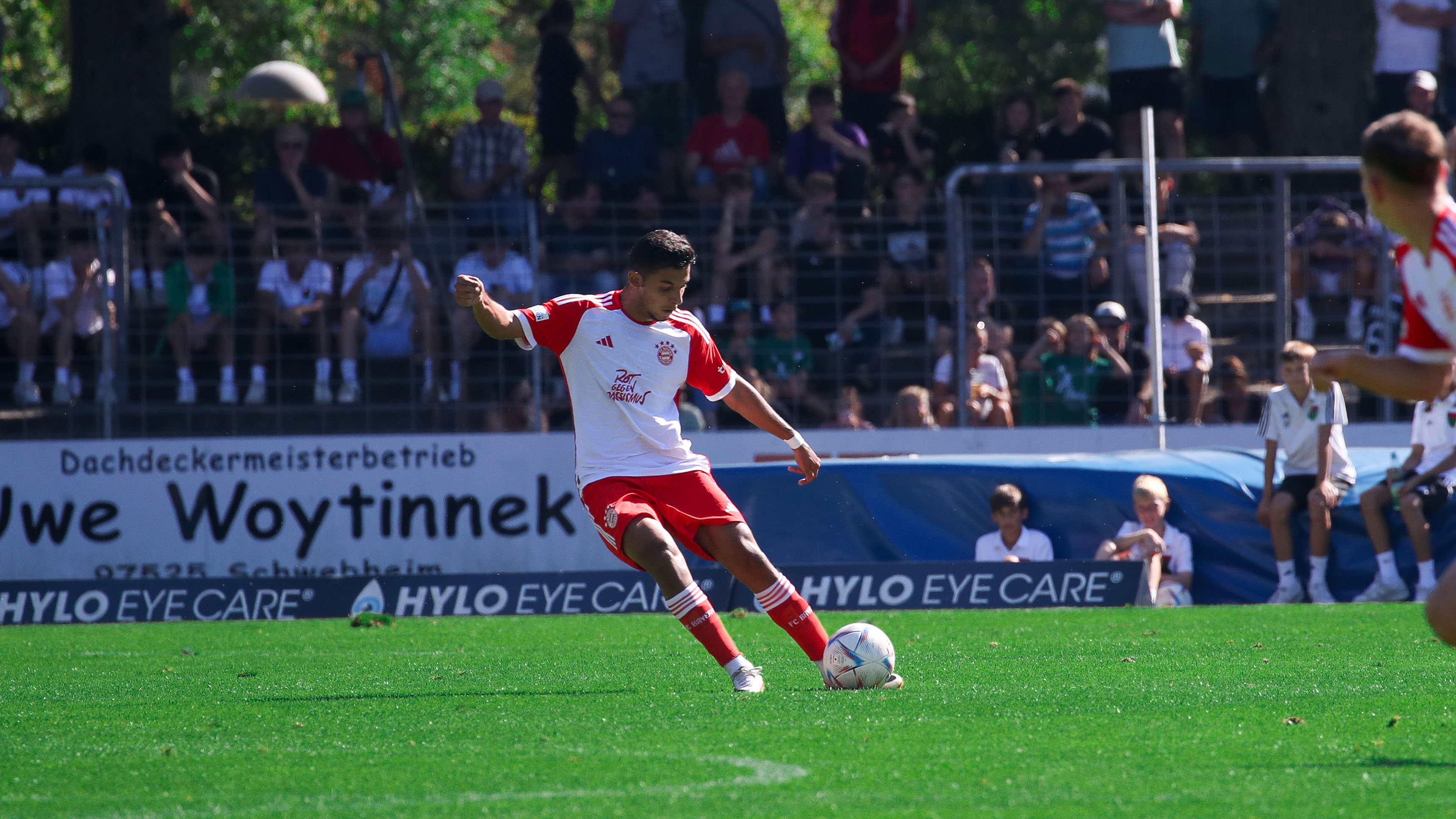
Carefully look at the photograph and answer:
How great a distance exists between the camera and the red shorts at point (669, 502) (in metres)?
7.31

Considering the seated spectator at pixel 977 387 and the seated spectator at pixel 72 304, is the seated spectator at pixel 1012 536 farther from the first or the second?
the seated spectator at pixel 72 304

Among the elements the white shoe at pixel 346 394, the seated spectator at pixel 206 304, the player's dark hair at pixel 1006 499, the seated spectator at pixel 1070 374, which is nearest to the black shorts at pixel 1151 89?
the seated spectator at pixel 1070 374

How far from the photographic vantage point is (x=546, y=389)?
14562mm

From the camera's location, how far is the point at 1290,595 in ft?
40.7

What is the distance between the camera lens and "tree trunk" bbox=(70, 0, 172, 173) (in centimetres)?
1786

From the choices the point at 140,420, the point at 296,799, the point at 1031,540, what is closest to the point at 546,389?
the point at 140,420

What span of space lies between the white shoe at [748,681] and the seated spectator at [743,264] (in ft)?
25.1

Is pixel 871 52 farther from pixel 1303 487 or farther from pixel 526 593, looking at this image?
pixel 526 593

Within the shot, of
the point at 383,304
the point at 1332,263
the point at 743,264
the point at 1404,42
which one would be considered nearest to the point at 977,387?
the point at 743,264

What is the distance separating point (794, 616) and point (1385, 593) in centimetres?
663

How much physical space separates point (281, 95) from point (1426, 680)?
63.0ft

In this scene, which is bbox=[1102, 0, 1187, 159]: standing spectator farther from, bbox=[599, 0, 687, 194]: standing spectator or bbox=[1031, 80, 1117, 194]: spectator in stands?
bbox=[599, 0, 687, 194]: standing spectator

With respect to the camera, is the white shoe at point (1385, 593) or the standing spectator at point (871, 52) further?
the standing spectator at point (871, 52)

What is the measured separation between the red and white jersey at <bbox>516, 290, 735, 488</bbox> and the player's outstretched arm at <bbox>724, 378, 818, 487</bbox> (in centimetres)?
33
